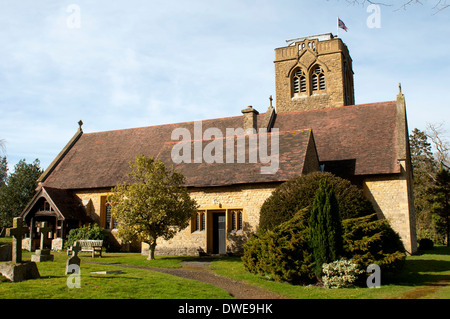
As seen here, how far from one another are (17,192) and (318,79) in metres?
30.0

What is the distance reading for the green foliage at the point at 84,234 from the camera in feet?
77.6

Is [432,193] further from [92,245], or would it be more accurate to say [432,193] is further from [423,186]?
[92,245]

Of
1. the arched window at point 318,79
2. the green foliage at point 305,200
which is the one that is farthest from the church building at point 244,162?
the green foliage at point 305,200

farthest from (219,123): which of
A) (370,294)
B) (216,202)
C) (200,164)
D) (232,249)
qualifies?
(370,294)

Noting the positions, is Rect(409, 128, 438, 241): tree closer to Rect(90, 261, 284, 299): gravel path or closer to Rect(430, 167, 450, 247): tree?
Rect(430, 167, 450, 247): tree

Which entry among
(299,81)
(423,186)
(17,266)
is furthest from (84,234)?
(423,186)

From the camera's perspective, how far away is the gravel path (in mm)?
10969

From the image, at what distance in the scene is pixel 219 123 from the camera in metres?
29.9

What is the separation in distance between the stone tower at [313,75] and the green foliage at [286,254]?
22.3 meters

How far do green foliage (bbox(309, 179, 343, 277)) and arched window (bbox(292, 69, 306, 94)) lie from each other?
23560 mm

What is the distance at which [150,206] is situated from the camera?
18.4 meters

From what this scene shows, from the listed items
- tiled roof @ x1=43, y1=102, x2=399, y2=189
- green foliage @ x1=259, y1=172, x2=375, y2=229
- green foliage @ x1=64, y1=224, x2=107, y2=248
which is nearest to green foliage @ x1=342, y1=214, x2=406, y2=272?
green foliage @ x1=259, y1=172, x2=375, y2=229

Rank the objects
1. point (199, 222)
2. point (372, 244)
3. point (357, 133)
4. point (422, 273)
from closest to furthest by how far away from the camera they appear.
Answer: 1. point (372, 244)
2. point (422, 273)
3. point (199, 222)
4. point (357, 133)

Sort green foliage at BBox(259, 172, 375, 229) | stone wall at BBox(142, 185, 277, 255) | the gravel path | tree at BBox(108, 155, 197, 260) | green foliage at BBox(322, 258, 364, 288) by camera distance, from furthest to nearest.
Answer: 1. stone wall at BBox(142, 185, 277, 255)
2. tree at BBox(108, 155, 197, 260)
3. green foliage at BBox(259, 172, 375, 229)
4. green foliage at BBox(322, 258, 364, 288)
5. the gravel path
